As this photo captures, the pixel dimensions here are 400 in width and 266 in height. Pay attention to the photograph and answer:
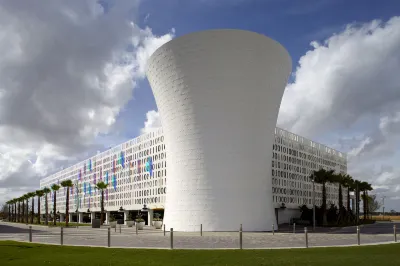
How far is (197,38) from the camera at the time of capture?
3738cm

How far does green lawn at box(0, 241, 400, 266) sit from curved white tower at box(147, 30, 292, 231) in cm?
2168

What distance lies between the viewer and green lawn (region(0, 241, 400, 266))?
12.8 m

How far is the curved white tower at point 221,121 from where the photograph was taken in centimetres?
3719

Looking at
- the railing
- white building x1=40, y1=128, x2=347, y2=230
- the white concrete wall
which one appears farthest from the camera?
white building x1=40, y1=128, x2=347, y2=230

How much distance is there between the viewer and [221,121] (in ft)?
123

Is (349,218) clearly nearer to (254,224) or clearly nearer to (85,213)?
(254,224)

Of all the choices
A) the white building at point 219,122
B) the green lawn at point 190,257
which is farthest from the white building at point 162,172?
the green lawn at point 190,257

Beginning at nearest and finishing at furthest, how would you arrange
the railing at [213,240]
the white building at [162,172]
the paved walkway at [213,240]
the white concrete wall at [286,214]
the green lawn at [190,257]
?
the green lawn at [190,257] → the railing at [213,240] → the paved walkway at [213,240] → the white concrete wall at [286,214] → the white building at [162,172]

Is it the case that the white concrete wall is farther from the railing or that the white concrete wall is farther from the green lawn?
the green lawn

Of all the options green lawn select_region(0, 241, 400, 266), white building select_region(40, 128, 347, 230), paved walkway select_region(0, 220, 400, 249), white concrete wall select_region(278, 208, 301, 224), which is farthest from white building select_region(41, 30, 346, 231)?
white concrete wall select_region(278, 208, 301, 224)

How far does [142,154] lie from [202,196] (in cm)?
4220

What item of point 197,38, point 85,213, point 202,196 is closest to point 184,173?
point 202,196

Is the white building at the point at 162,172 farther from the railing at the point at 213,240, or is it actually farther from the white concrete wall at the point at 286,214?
the railing at the point at 213,240

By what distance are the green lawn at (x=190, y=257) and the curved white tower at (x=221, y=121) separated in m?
21.7
